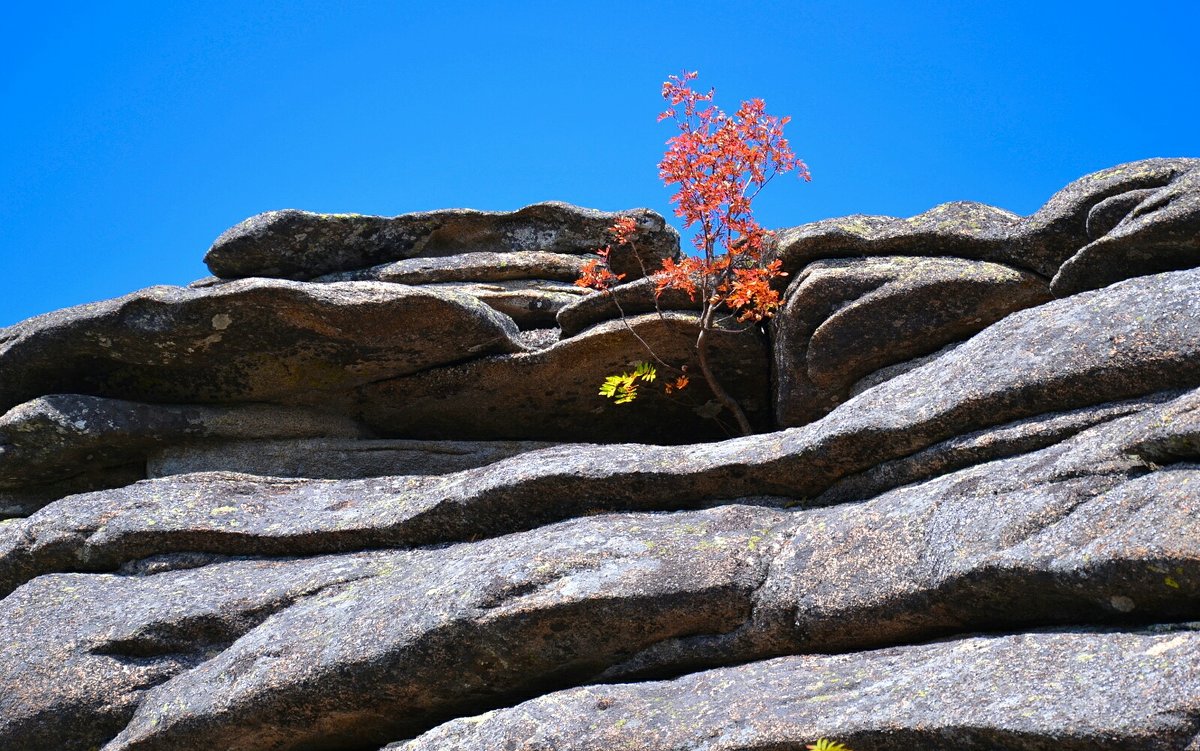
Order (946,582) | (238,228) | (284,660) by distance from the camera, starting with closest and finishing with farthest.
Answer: (946,582), (284,660), (238,228)

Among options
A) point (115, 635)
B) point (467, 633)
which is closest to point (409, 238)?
point (115, 635)

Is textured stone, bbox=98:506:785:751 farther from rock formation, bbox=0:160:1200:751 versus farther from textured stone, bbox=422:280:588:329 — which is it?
textured stone, bbox=422:280:588:329

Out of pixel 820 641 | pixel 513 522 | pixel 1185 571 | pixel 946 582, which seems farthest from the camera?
pixel 513 522

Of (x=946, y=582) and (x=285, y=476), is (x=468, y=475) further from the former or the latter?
(x=946, y=582)

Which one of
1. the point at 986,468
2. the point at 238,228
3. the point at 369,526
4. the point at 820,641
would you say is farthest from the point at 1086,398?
the point at 238,228

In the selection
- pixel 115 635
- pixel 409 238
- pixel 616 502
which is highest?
pixel 409 238

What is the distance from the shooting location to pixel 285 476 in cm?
1869

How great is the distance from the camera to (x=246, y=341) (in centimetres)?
1853

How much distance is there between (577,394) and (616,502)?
18.1 feet

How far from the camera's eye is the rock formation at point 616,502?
10.0 metres

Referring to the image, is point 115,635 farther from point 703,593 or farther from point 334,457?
point 703,593

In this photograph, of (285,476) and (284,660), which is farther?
(285,476)

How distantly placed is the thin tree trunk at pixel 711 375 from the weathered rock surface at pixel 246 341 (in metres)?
3.22

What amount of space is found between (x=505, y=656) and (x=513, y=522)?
2685 millimetres
